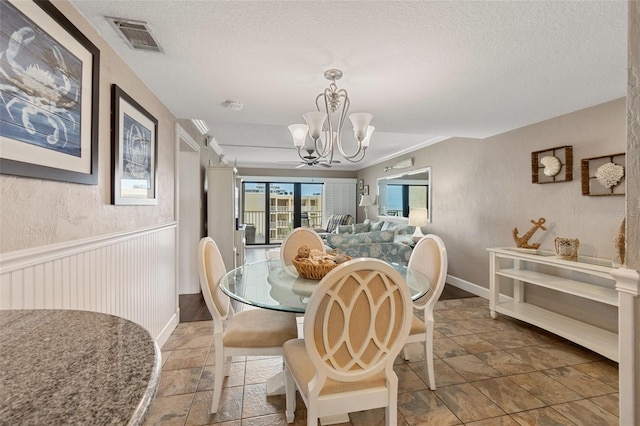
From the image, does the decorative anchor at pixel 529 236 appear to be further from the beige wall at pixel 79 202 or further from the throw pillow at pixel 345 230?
the throw pillow at pixel 345 230

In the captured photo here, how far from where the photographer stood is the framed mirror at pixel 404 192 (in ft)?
17.6

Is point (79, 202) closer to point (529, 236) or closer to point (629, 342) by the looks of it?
point (629, 342)

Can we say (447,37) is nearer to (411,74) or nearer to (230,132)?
(411,74)

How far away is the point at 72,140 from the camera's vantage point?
1.35 meters

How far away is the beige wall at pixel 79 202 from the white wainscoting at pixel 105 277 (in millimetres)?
58

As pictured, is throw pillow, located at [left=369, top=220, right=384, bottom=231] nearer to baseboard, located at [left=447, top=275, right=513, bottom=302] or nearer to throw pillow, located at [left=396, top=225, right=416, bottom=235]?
throw pillow, located at [left=396, top=225, right=416, bottom=235]

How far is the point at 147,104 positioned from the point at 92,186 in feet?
3.35

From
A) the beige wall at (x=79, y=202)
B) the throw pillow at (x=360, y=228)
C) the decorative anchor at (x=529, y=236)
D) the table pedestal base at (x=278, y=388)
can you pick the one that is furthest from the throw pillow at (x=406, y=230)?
the beige wall at (x=79, y=202)

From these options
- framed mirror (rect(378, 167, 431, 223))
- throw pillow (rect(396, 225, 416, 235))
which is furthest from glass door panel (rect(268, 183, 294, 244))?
throw pillow (rect(396, 225, 416, 235))

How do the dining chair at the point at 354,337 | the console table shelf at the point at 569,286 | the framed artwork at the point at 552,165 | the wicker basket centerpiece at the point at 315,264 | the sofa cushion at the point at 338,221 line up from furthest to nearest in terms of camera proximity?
the sofa cushion at the point at 338,221, the framed artwork at the point at 552,165, the console table shelf at the point at 569,286, the wicker basket centerpiece at the point at 315,264, the dining chair at the point at 354,337

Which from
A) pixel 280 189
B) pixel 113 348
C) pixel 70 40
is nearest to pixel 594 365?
pixel 113 348

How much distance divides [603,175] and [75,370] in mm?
3605

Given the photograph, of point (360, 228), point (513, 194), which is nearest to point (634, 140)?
point (513, 194)

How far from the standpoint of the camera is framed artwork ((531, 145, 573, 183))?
294 centimetres
